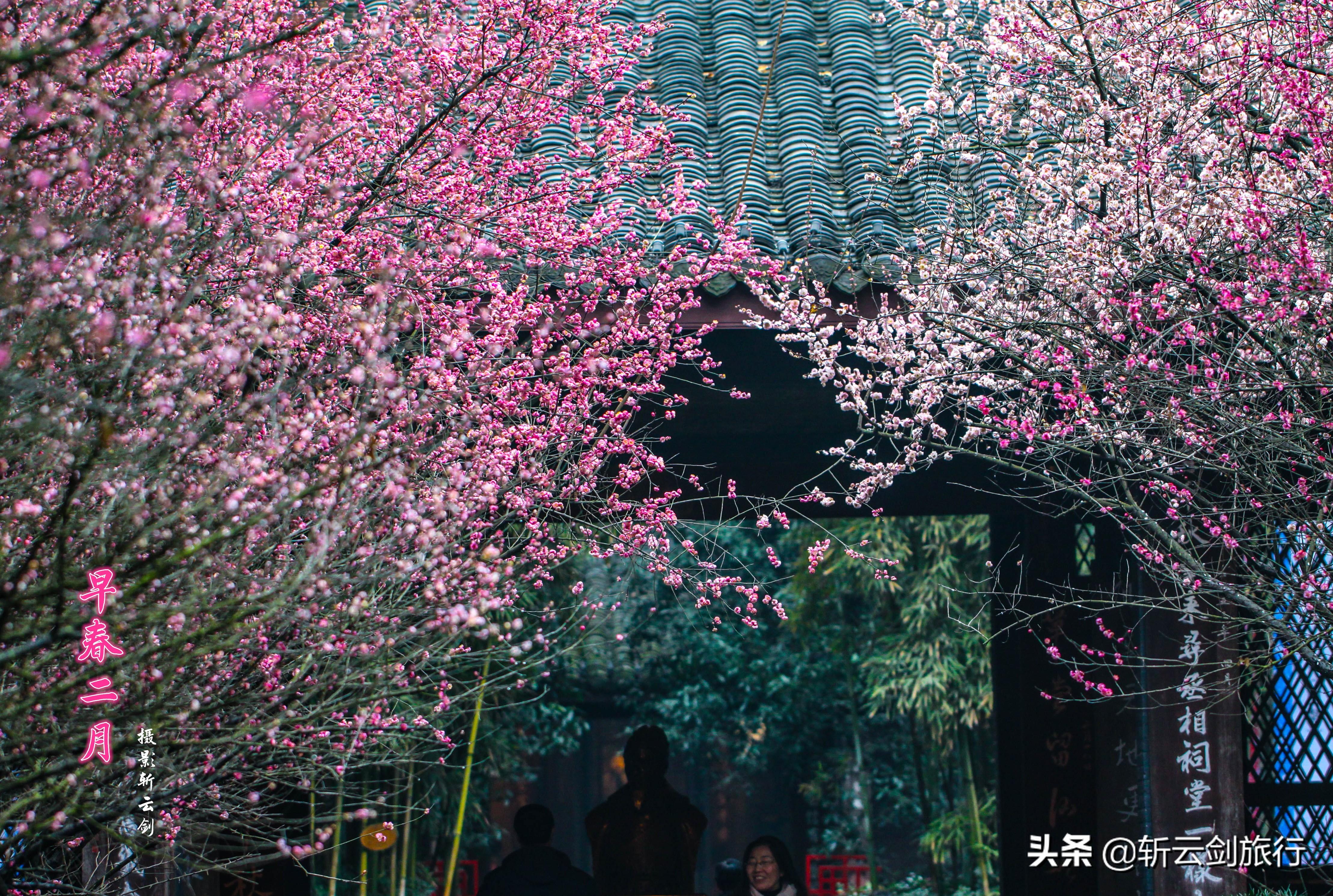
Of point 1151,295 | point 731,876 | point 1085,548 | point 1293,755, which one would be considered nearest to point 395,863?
point 731,876

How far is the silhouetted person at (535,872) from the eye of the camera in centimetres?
691

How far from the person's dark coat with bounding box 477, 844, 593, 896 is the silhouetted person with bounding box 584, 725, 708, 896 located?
0.56m

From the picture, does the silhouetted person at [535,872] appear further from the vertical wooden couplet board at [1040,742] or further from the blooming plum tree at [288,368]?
the vertical wooden couplet board at [1040,742]

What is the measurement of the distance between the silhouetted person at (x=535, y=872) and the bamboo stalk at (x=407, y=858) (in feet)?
2.67

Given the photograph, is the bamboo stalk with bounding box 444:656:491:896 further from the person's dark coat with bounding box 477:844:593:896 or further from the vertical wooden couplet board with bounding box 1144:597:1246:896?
the vertical wooden couplet board with bounding box 1144:597:1246:896

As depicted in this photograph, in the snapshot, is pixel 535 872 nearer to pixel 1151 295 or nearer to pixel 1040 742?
pixel 1040 742

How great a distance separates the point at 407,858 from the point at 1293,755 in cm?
646

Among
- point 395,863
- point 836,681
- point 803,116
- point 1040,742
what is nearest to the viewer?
point 803,116

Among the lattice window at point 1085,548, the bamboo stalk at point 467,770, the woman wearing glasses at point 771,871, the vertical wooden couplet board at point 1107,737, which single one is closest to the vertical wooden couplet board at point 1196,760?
the vertical wooden couplet board at point 1107,737

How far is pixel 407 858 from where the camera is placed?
8539 mm

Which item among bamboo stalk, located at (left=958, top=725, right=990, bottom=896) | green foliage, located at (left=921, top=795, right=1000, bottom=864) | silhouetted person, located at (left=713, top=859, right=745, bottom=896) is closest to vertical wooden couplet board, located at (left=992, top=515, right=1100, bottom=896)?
silhouetted person, located at (left=713, top=859, right=745, bottom=896)

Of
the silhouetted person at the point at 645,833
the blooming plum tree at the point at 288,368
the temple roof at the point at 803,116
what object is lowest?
the silhouetted person at the point at 645,833

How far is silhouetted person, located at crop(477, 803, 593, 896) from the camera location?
691cm

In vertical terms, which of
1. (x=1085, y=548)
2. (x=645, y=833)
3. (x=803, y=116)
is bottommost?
(x=645, y=833)
